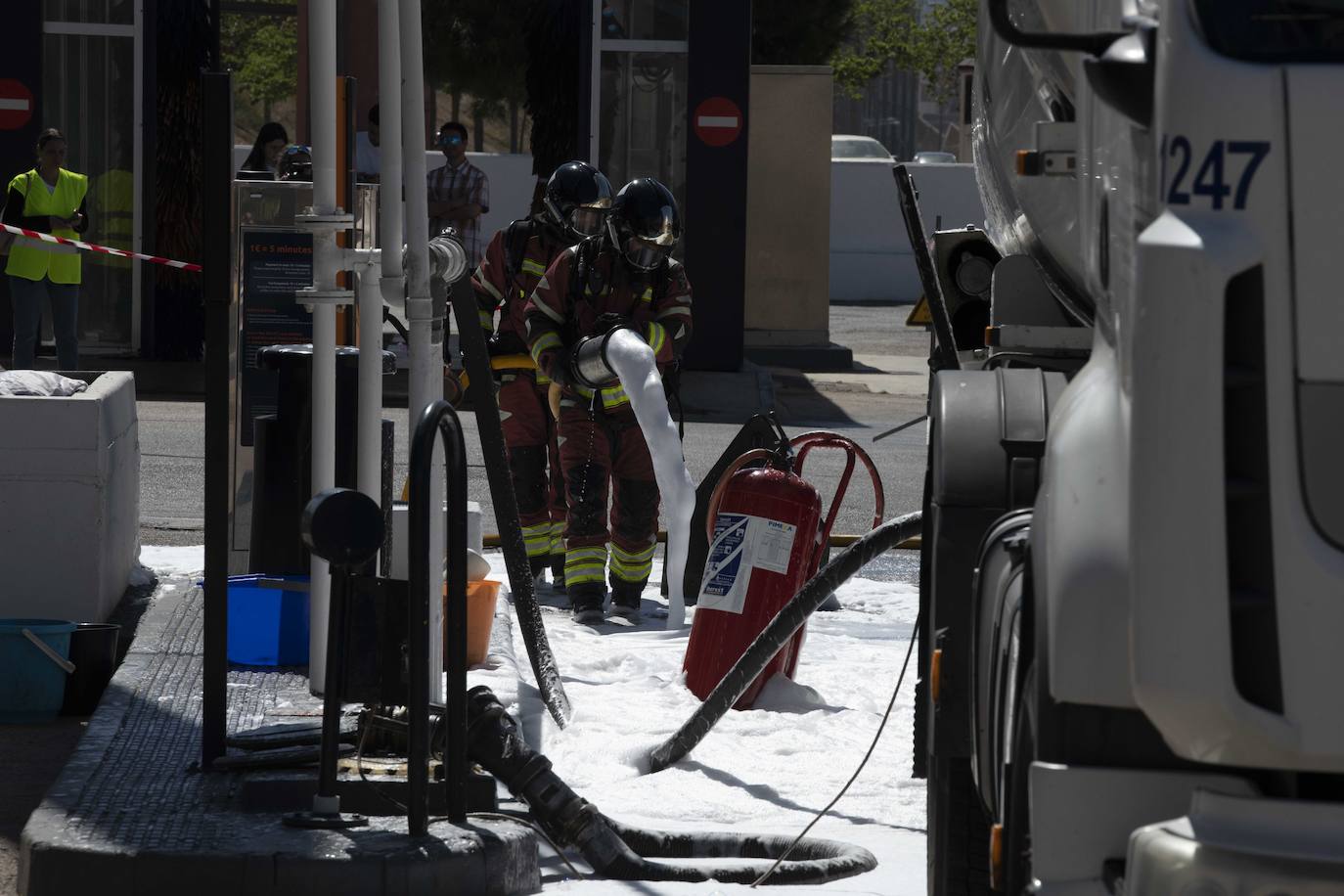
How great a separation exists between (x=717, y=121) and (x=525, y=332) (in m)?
9.46

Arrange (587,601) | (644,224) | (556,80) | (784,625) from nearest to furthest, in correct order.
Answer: (784,625)
(644,224)
(587,601)
(556,80)

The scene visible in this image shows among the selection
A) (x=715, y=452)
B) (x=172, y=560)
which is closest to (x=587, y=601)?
(x=172, y=560)

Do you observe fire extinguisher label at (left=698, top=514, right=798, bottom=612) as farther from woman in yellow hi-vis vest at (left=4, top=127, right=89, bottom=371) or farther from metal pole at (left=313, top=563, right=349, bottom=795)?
woman in yellow hi-vis vest at (left=4, top=127, right=89, bottom=371)

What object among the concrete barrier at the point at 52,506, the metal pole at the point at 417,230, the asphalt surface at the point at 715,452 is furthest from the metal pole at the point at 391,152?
the concrete barrier at the point at 52,506

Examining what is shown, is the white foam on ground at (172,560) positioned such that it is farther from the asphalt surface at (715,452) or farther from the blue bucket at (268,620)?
the blue bucket at (268,620)

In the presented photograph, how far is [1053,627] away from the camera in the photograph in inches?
125

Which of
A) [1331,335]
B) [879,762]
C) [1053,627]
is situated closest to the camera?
[1331,335]

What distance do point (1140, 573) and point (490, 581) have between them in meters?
4.71

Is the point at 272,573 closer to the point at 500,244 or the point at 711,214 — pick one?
the point at 500,244

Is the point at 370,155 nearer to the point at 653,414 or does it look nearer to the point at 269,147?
the point at 269,147

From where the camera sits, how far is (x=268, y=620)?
21.9 ft

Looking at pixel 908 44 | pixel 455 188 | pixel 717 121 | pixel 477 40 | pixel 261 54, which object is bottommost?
pixel 455 188

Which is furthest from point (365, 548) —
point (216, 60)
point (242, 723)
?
point (216, 60)

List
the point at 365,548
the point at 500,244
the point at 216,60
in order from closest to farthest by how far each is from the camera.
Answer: the point at 365,548 < the point at 500,244 < the point at 216,60
